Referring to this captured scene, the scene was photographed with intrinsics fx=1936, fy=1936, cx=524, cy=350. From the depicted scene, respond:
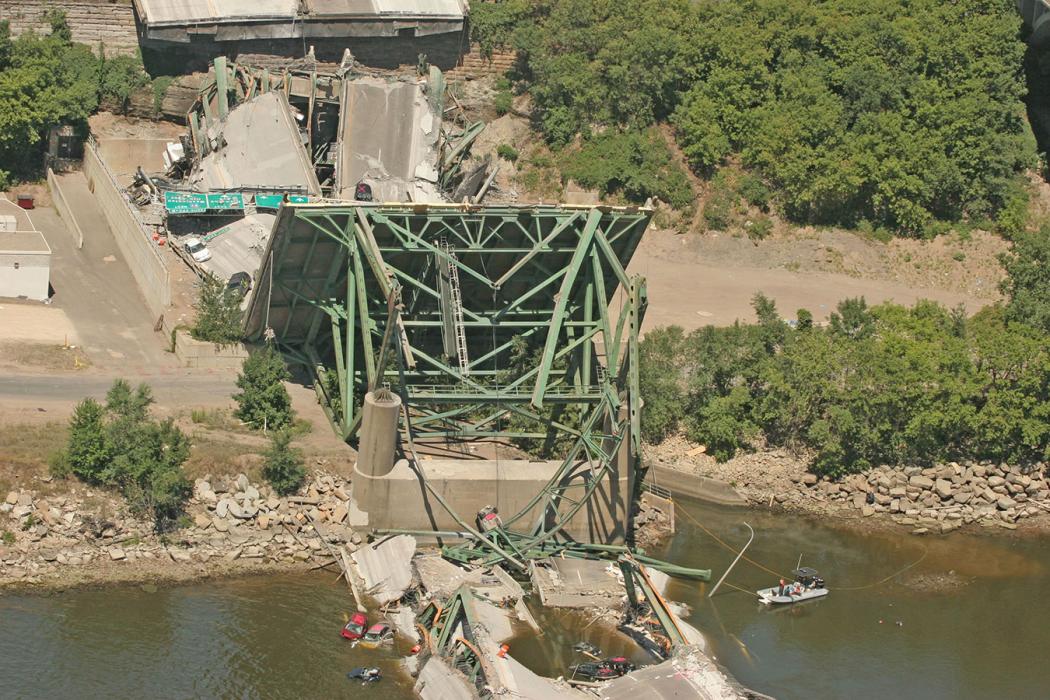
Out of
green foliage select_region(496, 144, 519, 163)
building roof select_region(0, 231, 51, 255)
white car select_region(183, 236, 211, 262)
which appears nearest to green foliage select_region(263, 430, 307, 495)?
white car select_region(183, 236, 211, 262)

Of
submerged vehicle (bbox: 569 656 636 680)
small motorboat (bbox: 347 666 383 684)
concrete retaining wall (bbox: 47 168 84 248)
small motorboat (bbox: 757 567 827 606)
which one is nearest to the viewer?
small motorboat (bbox: 347 666 383 684)

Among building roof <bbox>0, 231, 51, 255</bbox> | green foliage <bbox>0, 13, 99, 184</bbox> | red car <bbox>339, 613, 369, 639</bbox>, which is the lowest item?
red car <bbox>339, 613, 369, 639</bbox>

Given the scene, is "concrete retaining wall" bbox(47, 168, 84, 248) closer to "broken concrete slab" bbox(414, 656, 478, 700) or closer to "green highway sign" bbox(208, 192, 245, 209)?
"green highway sign" bbox(208, 192, 245, 209)

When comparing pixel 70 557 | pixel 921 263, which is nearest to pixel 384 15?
pixel 921 263

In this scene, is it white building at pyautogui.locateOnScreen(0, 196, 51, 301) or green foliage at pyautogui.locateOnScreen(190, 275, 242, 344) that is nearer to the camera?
green foliage at pyautogui.locateOnScreen(190, 275, 242, 344)

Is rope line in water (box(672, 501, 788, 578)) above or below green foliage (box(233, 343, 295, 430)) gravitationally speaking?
below

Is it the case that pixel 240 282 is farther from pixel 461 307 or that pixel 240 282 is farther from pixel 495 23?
pixel 495 23

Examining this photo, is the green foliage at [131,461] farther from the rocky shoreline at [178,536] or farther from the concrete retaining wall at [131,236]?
the concrete retaining wall at [131,236]
